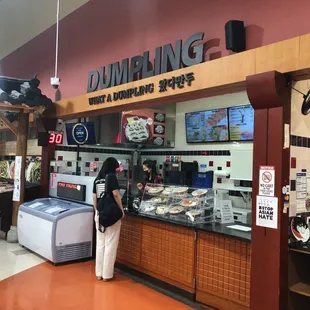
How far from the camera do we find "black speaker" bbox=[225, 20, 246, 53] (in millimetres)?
3555

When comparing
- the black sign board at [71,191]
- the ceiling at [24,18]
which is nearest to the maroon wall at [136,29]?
the ceiling at [24,18]

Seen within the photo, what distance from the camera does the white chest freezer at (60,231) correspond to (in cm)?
529

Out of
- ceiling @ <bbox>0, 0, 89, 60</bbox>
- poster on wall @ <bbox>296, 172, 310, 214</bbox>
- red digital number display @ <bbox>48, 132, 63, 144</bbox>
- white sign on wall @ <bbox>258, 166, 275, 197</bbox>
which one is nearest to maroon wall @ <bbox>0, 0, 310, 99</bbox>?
ceiling @ <bbox>0, 0, 89, 60</bbox>

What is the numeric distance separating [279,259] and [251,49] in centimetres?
204

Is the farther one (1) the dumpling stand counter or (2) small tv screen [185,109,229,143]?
(2) small tv screen [185,109,229,143]

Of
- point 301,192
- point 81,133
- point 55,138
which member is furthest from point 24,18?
point 301,192

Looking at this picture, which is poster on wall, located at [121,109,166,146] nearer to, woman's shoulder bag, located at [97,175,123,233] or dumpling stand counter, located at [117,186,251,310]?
dumpling stand counter, located at [117,186,251,310]

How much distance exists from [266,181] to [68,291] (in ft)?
9.17

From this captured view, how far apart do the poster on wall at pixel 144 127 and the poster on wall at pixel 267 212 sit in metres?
3.91

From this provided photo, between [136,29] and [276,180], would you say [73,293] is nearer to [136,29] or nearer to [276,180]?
[276,180]

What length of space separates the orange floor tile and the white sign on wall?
171 cm

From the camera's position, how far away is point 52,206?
584 centimetres

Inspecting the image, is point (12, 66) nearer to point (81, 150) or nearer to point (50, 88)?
point (50, 88)

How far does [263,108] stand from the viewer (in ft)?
10.9
